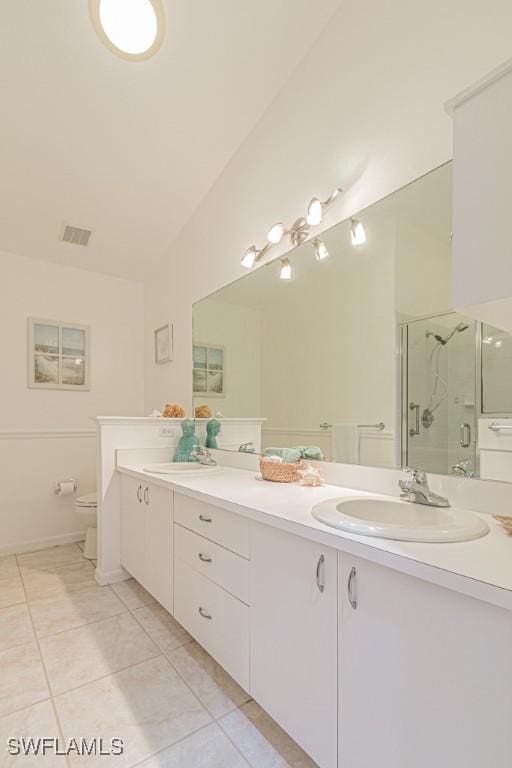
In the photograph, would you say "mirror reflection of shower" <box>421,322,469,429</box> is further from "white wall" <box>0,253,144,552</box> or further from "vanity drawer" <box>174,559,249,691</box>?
"white wall" <box>0,253,144,552</box>

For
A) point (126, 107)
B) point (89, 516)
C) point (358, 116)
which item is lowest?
point (89, 516)

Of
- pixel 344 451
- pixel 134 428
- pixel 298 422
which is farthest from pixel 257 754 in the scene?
pixel 134 428

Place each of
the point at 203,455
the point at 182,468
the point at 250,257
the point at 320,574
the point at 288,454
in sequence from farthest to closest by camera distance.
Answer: the point at 203,455 < the point at 182,468 < the point at 250,257 < the point at 288,454 < the point at 320,574

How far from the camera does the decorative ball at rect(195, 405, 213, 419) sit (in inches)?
108

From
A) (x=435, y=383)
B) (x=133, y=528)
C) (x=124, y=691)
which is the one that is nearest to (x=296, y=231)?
(x=435, y=383)

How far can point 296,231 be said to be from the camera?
1976 millimetres

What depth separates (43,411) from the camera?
124 inches

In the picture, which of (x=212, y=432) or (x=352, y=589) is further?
(x=212, y=432)

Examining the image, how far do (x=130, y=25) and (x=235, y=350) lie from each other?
1.71 metres

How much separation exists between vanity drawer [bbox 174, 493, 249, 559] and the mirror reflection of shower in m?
0.76

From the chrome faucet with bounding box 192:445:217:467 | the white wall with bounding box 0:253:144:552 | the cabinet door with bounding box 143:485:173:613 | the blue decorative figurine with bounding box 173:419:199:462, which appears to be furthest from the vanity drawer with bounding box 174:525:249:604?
the white wall with bounding box 0:253:144:552

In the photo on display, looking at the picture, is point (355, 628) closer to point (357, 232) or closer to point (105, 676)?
point (105, 676)

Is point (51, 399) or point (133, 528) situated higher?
point (51, 399)

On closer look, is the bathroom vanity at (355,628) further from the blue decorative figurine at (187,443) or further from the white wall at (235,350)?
the blue decorative figurine at (187,443)
